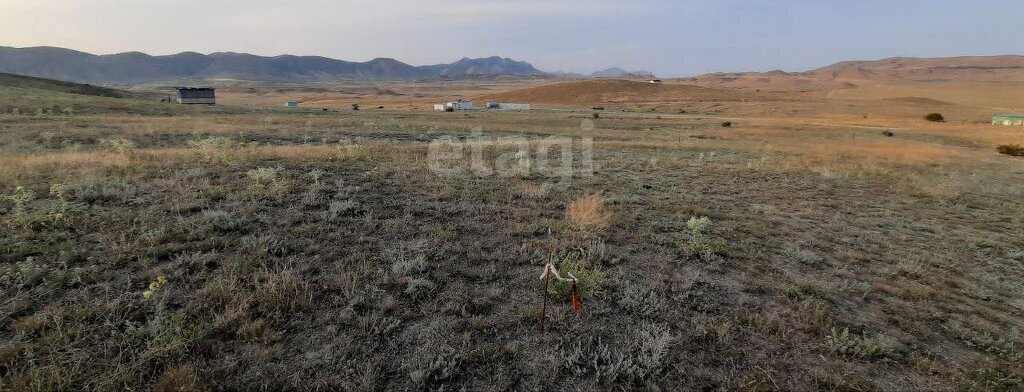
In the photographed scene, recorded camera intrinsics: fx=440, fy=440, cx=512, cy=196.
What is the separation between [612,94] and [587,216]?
289 feet

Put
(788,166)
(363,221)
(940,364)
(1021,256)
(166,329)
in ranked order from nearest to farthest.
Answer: (166,329), (940,364), (363,221), (1021,256), (788,166)

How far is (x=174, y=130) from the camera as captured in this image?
20016mm

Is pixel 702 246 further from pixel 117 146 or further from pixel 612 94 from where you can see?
pixel 612 94

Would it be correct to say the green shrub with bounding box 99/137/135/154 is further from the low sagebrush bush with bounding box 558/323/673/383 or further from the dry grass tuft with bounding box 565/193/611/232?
the low sagebrush bush with bounding box 558/323/673/383

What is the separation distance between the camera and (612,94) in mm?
91125

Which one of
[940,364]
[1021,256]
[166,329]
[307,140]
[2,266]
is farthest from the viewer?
[307,140]

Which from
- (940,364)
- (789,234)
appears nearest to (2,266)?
(940,364)

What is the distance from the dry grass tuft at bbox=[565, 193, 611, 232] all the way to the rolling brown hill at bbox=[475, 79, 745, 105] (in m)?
79.6

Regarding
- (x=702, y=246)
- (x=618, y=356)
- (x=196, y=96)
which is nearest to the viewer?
(x=618, y=356)

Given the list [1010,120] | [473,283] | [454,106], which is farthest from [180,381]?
[454,106]

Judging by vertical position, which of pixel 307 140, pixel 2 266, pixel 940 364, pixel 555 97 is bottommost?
pixel 940 364

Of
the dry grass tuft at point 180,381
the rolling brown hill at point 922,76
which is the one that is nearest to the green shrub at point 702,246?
the dry grass tuft at point 180,381

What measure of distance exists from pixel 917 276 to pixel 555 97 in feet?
290

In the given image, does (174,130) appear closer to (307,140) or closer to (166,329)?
(307,140)
